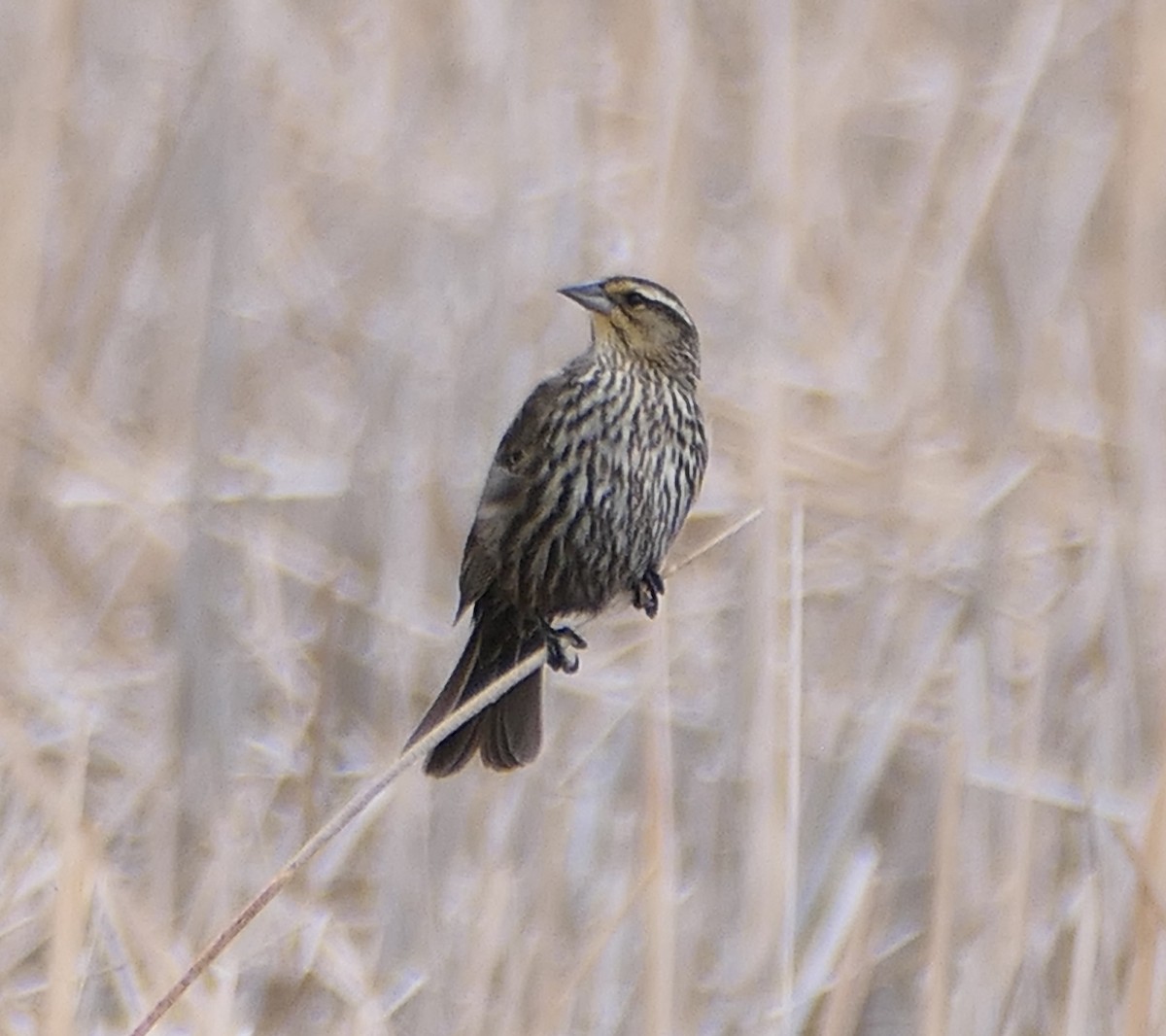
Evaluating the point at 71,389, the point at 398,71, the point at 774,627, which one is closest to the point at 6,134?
the point at 71,389

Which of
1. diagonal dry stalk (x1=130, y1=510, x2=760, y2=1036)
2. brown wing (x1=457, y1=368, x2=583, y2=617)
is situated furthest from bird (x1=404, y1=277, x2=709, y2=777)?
diagonal dry stalk (x1=130, y1=510, x2=760, y2=1036)

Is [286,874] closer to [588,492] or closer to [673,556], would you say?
[588,492]

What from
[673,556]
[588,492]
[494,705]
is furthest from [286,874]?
[673,556]

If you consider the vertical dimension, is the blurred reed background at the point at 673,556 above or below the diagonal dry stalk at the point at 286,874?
above

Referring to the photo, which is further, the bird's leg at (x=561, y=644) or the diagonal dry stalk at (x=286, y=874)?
the bird's leg at (x=561, y=644)

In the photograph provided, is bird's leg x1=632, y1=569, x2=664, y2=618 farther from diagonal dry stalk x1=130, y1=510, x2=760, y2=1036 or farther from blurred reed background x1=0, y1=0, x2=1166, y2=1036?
diagonal dry stalk x1=130, y1=510, x2=760, y2=1036

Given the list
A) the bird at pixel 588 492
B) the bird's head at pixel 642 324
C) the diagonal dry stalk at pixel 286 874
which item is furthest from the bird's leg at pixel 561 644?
the diagonal dry stalk at pixel 286 874

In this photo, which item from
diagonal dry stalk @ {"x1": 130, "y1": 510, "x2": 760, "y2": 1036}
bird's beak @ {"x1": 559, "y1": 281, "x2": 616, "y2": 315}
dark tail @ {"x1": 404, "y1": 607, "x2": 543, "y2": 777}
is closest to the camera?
diagonal dry stalk @ {"x1": 130, "y1": 510, "x2": 760, "y2": 1036}

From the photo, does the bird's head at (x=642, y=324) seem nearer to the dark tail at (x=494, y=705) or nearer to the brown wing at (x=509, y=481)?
the brown wing at (x=509, y=481)
